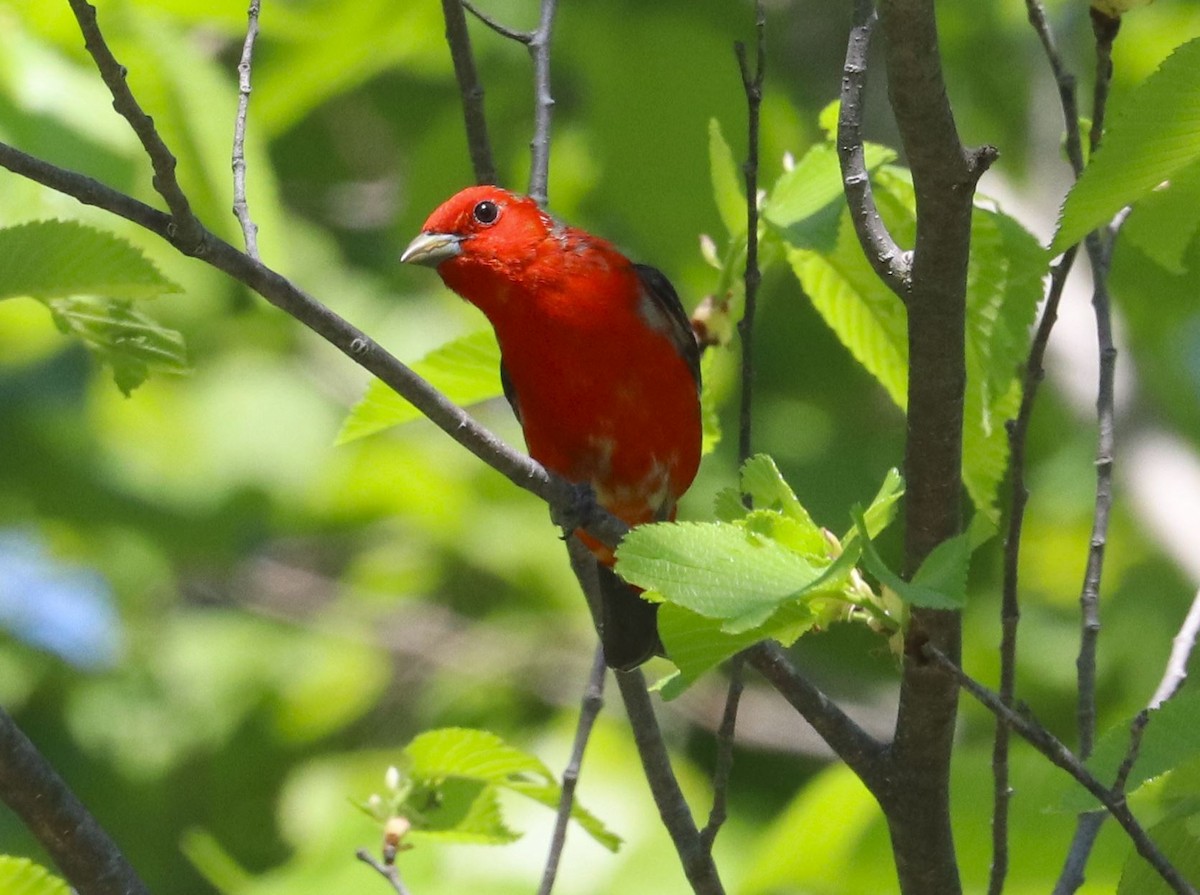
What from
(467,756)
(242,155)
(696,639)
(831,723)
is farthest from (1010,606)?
(242,155)

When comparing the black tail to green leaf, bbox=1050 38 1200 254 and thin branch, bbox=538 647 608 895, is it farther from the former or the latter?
green leaf, bbox=1050 38 1200 254

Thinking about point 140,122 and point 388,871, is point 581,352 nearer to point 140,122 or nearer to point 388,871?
point 388,871

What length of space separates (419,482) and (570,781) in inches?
199

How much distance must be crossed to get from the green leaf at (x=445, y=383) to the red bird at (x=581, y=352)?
1227 mm

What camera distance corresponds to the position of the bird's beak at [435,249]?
17.1 feet

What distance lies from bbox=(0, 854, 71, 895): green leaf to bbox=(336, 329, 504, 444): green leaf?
3.89 ft

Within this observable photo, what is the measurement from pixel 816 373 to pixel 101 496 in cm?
374

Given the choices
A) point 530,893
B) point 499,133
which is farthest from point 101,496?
point 530,893

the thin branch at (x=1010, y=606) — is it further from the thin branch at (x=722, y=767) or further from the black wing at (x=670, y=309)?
the black wing at (x=670, y=309)

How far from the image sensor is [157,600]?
31.4 feet

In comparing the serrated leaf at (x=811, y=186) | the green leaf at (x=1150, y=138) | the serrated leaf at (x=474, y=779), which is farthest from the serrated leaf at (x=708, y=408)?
the green leaf at (x=1150, y=138)

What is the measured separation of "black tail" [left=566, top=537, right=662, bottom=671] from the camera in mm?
4102

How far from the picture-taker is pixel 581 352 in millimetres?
5098

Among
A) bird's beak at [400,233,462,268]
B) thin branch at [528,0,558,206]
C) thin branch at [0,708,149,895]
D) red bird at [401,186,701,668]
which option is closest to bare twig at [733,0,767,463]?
thin branch at [528,0,558,206]
